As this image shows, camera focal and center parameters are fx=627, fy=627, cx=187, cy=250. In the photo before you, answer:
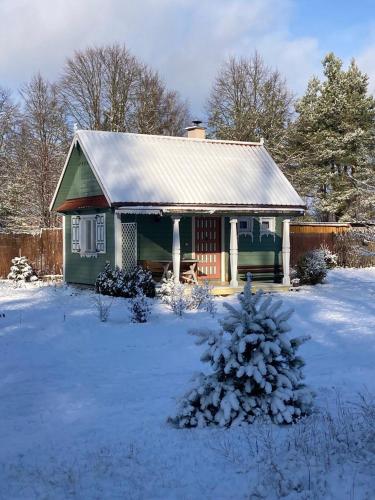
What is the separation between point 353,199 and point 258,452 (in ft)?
113

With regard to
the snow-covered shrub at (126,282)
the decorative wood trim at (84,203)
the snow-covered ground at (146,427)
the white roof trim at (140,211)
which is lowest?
the snow-covered ground at (146,427)

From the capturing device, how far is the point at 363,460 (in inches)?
213

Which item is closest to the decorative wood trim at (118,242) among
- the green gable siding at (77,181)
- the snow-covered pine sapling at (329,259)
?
the green gable siding at (77,181)

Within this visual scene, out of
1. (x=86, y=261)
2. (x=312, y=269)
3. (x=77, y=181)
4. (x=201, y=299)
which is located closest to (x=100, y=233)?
(x=86, y=261)

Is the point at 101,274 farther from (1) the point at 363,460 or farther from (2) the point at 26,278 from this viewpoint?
(1) the point at 363,460

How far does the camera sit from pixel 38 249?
2614 centimetres

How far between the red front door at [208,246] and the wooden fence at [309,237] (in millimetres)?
7892

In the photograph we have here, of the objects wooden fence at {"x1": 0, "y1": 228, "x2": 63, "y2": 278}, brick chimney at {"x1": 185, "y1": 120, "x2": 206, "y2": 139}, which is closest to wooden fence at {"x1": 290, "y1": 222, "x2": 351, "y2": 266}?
brick chimney at {"x1": 185, "y1": 120, "x2": 206, "y2": 139}

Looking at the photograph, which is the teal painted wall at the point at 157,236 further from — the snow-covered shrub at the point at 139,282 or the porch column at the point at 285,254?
the porch column at the point at 285,254

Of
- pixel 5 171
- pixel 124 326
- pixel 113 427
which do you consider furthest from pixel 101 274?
pixel 5 171

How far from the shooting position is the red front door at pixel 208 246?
21047mm

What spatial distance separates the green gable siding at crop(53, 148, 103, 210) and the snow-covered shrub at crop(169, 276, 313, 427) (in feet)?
44.5

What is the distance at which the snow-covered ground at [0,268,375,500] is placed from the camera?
515 centimetres

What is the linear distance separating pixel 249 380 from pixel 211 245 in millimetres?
14646
